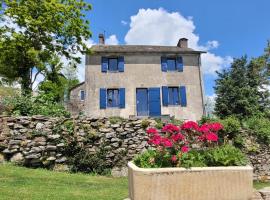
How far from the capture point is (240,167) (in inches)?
140

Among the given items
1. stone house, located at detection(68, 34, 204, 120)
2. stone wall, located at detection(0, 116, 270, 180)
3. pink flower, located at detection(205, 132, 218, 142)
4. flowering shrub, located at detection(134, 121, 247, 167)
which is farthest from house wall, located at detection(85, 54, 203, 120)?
pink flower, located at detection(205, 132, 218, 142)

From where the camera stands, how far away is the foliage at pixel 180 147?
12.3ft

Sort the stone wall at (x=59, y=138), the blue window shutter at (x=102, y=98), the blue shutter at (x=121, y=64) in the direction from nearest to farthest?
the stone wall at (x=59, y=138) → the blue window shutter at (x=102, y=98) → the blue shutter at (x=121, y=64)

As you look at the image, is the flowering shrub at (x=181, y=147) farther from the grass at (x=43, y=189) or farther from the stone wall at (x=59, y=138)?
the stone wall at (x=59, y=138)

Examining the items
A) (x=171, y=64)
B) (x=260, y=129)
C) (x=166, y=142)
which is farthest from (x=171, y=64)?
(x=166, y=142)

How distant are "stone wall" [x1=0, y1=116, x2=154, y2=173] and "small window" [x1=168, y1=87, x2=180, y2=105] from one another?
7950 mm

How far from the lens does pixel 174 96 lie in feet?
62.1

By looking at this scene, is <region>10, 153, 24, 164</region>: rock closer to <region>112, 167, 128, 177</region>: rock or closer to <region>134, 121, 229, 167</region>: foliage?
<region>112, 167, 128, 177</region>: rock

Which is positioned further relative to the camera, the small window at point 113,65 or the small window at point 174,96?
the small window at point 113,65

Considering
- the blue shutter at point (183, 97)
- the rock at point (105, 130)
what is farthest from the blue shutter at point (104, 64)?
the rock at point (105, 130)

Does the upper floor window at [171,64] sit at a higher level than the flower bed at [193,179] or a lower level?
higher

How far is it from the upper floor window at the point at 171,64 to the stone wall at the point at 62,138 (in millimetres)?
8480

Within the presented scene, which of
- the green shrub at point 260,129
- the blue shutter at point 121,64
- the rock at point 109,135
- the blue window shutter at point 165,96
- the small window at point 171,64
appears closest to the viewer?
the rock at point 109,135

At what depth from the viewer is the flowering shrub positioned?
148 inches
